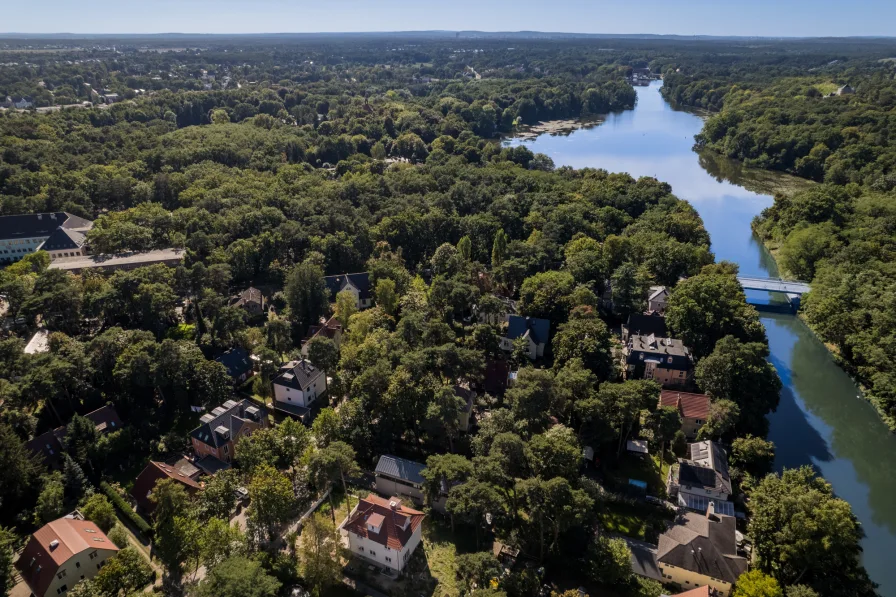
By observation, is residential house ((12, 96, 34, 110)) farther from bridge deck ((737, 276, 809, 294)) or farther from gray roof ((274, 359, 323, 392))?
bridge deck ((737, 276, 809, 294))

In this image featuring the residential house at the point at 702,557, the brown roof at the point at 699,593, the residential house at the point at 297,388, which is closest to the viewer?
the brown roof at the point at 699,593

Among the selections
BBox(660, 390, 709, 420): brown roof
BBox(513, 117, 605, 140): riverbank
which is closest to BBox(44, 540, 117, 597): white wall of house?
BBox(660, 390, 709, 420): brown roof

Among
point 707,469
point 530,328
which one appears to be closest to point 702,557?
point 707,469

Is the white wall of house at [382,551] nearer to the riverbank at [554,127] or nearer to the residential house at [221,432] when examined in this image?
the residential house at [221,432]

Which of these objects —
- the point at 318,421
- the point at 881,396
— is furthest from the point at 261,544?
the point at 881,396

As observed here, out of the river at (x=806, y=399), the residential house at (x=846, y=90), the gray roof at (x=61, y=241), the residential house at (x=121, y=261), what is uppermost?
the residential house at (x=846, y=90)

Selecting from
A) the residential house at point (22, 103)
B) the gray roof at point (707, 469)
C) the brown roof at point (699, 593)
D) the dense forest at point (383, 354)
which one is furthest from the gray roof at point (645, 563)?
the residential house at point (22, 103)

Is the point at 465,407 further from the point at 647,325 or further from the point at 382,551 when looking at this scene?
the point at 647,325
